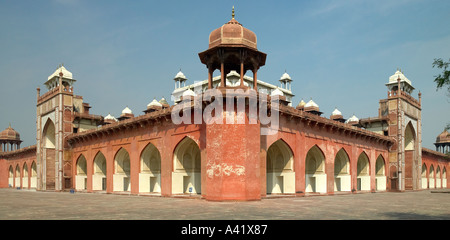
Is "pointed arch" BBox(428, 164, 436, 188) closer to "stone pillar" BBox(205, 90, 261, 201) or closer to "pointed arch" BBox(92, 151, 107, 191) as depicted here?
"stone pillar" BBox(205, 90, 261, 201)

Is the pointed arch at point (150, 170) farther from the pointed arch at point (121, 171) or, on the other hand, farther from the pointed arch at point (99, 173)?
the pointed arch at point (99, 173)

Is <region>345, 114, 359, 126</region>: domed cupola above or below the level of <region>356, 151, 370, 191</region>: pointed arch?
above

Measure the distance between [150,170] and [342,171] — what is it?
13.7 m

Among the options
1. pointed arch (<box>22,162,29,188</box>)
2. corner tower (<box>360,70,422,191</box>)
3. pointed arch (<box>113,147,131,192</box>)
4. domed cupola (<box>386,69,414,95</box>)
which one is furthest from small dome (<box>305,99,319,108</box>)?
pointed arch (<box>22,162,29,188</box>)

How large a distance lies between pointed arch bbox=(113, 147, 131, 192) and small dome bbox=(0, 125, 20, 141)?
98.4ft

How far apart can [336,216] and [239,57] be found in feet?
30.4

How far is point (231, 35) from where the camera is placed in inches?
715

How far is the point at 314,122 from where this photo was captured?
23.9m

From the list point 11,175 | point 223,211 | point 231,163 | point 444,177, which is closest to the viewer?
point 223,211

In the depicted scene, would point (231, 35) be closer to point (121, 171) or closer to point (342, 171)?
point (121, 171)

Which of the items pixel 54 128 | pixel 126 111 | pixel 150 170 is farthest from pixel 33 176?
pixel 150 170

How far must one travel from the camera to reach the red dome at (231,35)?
59.3 ft

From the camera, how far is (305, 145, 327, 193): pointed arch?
2469 centimetres
